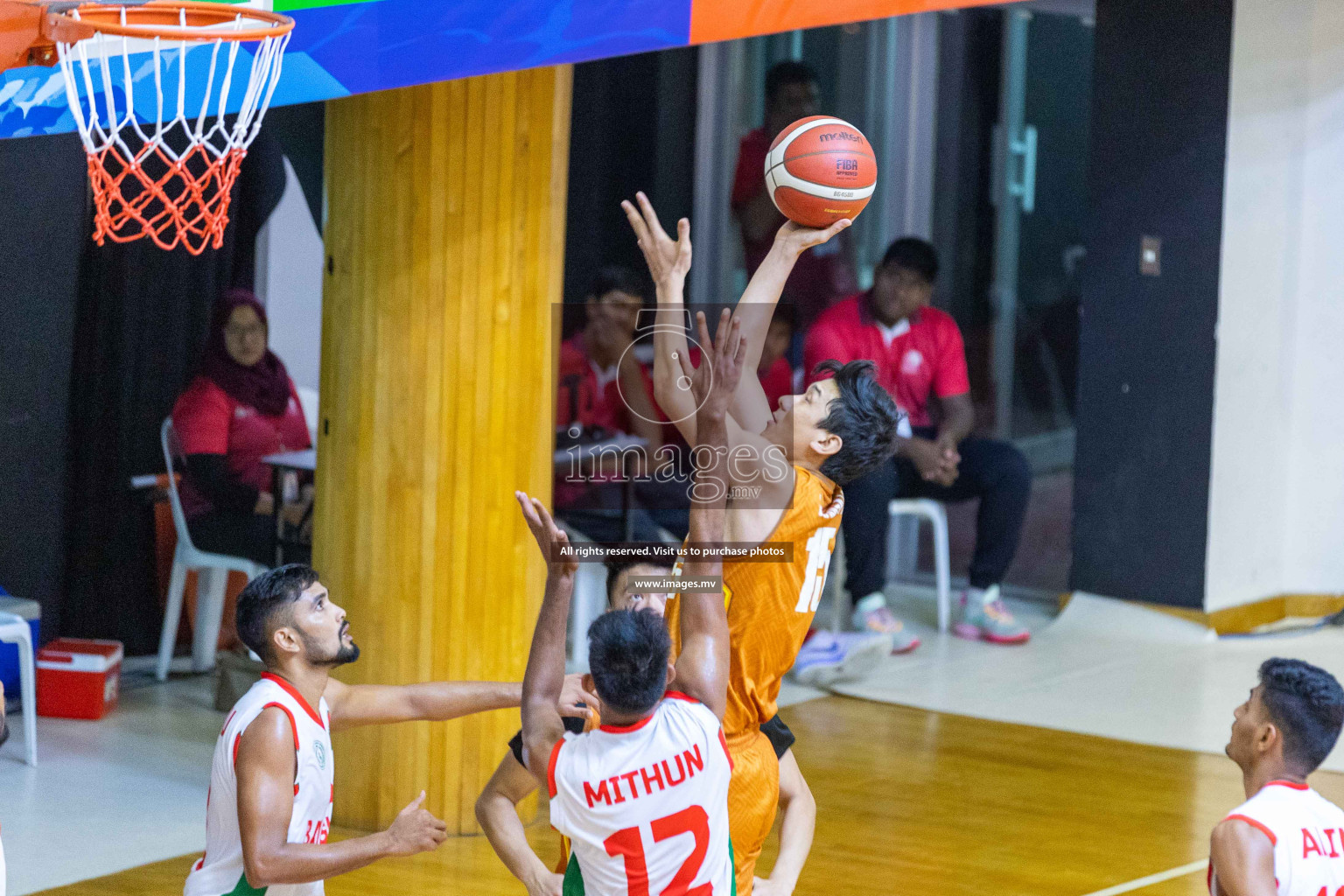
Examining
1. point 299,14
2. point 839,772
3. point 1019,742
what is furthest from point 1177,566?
point 299,14

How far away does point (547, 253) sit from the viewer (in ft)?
15.5

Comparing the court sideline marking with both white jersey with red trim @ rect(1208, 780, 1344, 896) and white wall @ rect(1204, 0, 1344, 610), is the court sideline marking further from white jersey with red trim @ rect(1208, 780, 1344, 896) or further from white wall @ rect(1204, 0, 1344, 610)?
white wall @ rect(1204, 0, 1344, 610)

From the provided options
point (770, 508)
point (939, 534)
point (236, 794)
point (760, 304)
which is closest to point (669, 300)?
point (760, 304)

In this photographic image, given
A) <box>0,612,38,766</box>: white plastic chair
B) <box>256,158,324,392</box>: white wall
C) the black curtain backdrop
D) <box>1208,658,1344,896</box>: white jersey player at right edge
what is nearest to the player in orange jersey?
<box>1208,658,1344,896</box>: white jersey player at right edge

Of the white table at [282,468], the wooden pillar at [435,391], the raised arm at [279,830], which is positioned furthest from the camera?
the white table at [282,468]

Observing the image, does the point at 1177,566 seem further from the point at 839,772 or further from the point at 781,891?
the point at 781,891

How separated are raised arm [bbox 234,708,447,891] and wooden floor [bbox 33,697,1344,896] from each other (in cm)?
133

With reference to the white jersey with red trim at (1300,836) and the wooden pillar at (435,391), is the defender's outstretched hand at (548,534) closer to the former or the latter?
the white jersey with red trim at (1300,836)

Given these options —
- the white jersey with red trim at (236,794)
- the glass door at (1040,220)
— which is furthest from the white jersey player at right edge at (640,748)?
the glass door at (1040,220)

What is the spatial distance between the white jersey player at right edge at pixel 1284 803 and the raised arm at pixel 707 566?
0.92 m

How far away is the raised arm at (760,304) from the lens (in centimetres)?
321

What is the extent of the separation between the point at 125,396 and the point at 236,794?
3662mm

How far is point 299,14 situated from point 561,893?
2.25 m

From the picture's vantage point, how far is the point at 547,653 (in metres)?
2.71
